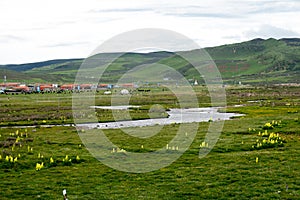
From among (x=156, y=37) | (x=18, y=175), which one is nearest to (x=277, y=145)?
(x=156, y=37)

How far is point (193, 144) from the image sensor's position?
39.7 meters

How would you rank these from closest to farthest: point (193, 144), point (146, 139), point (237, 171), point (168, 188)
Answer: point (168, 188), point (237, 171), point (193, 144), point (146, 139)

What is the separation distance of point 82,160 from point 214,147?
12497mm

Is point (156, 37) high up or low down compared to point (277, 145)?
up

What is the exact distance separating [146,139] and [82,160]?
1307 cm

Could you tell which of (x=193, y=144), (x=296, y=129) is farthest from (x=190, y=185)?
(x=296, y=129)

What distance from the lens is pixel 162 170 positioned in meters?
28.8

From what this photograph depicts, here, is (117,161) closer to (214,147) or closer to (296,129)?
(214,147)

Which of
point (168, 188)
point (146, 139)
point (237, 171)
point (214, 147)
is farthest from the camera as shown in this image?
point (146, 139)

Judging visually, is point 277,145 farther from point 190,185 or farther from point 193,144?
point 190,185

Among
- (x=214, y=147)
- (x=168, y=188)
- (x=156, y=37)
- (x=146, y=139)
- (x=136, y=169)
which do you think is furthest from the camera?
A: (x=156, y=37)

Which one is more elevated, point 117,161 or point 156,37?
point 156,37

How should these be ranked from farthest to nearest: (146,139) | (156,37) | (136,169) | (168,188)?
(156,37), (146,139), (136,169), (168,188)

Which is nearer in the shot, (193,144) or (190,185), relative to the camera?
(190,185)
